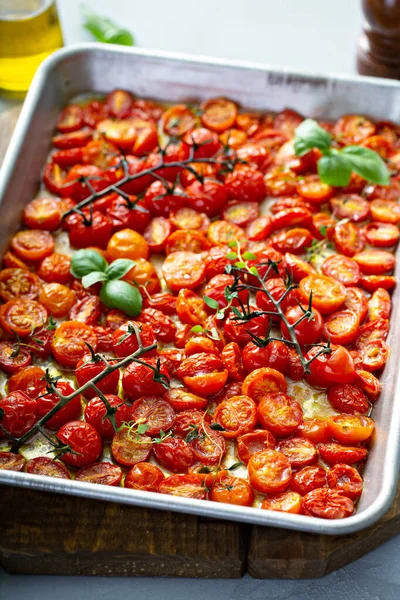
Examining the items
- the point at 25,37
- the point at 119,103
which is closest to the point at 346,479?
the point at 119,103

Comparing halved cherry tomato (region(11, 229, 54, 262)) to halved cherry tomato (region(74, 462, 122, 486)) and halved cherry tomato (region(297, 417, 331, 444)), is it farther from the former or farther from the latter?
halved cherry tomato (region(297, 417, 331, 444))

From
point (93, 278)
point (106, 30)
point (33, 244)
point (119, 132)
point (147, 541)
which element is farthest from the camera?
point (106, 30)

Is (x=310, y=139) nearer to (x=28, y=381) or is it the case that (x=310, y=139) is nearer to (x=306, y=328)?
(x=306, y=328)

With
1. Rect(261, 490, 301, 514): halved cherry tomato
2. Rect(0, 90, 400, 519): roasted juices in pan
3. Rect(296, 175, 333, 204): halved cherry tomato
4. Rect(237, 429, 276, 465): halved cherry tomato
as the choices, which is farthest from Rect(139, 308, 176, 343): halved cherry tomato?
Rect(296, 175, 333, 204): halved cherry tomato

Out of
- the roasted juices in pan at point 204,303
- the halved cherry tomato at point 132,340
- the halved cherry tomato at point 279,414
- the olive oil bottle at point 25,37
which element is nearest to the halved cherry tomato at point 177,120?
the roasted juices in pan at point 204,303

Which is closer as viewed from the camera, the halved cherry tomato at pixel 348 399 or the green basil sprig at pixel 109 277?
the halved cherry tomato at pixel 348 399

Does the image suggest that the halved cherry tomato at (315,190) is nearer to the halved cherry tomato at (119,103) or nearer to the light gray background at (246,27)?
the halved cherry tomato at (119,103)

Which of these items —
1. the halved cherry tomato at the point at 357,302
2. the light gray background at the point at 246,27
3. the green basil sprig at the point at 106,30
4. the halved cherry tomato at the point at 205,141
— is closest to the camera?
the halved cherry tomato at the point at 357,302

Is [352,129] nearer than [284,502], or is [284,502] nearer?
[284,502]
